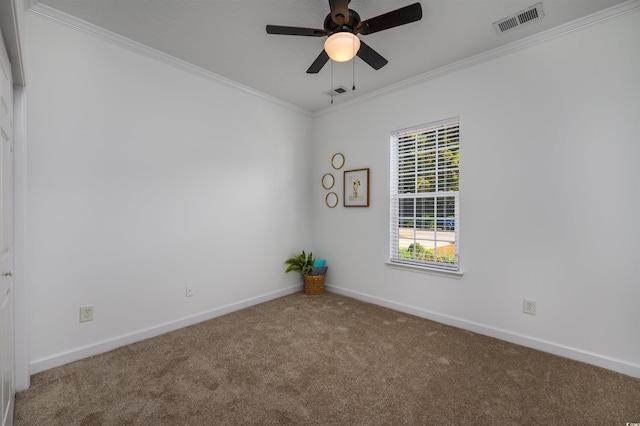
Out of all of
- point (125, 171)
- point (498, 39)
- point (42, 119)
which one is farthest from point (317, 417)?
point (498, 39)

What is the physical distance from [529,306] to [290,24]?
3.13 m

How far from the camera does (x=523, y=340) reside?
2.51 meters

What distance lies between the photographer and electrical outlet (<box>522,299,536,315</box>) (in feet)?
8.16

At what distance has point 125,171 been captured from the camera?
252 cm

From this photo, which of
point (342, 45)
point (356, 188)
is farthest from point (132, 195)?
point (356, 188)

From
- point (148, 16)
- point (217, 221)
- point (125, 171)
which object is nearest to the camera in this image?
point (148, 16)

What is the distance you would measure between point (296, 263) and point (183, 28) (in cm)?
287

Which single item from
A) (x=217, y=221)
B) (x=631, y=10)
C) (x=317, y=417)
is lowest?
(x=317, y=417)

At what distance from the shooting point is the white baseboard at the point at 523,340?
6.94 ft

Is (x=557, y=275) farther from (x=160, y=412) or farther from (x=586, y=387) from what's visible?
(x=160, y=412)

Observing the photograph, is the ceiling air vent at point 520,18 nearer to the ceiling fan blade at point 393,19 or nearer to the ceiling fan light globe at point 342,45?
the ceiling fan blade at point 393,19

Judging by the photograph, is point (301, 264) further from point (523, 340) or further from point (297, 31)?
point (297, 31)

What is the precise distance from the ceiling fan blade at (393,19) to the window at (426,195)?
1.43 metres

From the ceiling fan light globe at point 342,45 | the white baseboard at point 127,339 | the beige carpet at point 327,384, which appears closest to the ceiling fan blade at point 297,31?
the ceiling fan light globe at point 342,45
